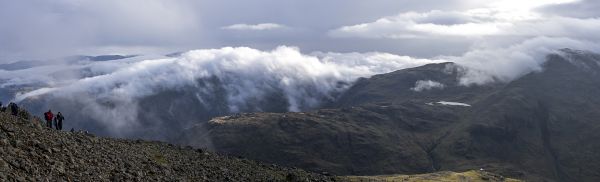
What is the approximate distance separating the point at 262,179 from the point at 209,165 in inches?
342

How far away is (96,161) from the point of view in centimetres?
6838

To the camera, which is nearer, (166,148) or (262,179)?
(262,179)

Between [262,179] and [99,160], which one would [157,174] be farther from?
[262,179]

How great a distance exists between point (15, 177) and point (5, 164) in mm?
2136

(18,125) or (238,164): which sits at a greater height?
(18,125)

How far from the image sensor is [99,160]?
2751 inches

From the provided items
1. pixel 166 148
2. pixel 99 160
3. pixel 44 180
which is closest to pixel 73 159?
pixel 99 160

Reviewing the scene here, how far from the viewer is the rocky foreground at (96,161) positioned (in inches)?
2207

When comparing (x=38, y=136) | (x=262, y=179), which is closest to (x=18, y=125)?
(x=38, y=136)

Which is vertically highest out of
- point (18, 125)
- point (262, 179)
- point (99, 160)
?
point (18, 125)

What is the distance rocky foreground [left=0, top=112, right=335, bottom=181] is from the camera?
2207 inches

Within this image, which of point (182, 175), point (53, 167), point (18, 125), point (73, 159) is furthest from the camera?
point (182, 175)

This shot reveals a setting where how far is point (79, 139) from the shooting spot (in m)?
78.4

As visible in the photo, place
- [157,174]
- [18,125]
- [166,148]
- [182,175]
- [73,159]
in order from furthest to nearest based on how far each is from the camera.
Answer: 1. [166,148]
2. [182,175]
3. [157,174]
4. [18,125]
5. [73,159]
